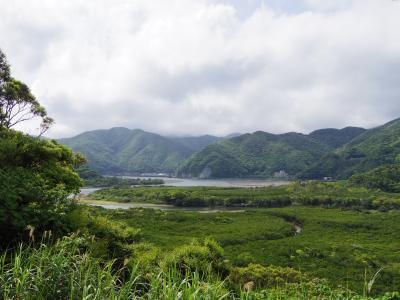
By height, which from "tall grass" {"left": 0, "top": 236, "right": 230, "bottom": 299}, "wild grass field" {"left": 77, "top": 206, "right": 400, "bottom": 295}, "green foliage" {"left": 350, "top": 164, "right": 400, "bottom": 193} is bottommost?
"wild grass field" {"left": 77, "top": 206, "right": 400, "bottom": 295}

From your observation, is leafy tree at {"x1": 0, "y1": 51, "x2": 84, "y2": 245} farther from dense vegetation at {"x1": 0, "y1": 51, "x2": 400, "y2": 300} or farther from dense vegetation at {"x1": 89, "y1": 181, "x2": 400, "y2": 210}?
dense vegetation at {"x1": 89, "y1": 181, "x2": 400, "y2": 210}

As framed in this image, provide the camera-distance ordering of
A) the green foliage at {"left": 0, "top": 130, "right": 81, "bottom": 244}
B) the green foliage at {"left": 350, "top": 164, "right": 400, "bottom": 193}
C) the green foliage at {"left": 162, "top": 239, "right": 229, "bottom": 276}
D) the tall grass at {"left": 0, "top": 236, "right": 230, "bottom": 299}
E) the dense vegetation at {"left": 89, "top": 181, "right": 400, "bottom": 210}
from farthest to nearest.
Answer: the green foliage at {"left": 350, "top": 164, "right": 400, "bottom": 193}
the dense vegetation at {"left": 89, "top": 181, "right": 400, "bottom": 210}
the green foliage at {"left": 162, "top": 239, "right": 229, "bottom": 276}
the green foliage at {"left": 0, "top": 130, "right": 81, "bottom": 244}
the tall grass at {"left": 0, "top": 236, "right": 230, "bottom": 299}

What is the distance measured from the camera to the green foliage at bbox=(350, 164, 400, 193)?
5677 inches

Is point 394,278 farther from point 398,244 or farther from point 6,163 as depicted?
point 6,163

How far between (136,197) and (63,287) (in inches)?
5536

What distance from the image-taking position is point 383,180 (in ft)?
487

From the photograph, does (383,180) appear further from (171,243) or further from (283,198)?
(171,243)

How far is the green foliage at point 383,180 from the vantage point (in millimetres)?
144200

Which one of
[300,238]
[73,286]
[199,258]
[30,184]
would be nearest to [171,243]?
[300,238]

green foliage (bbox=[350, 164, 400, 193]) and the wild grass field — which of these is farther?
green foliage (bbox=[350, 164, 400, 193])

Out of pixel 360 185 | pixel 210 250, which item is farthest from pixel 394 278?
pixel 360 185

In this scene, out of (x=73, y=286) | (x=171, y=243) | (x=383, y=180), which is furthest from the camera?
(x=383, y=180)

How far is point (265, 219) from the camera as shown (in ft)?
292

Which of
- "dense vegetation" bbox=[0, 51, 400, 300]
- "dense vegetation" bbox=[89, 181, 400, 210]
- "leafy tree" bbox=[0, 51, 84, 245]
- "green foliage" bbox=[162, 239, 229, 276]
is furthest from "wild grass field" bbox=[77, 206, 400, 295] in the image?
"dense vegetation" bbox=[89, 181, 400, 210]
